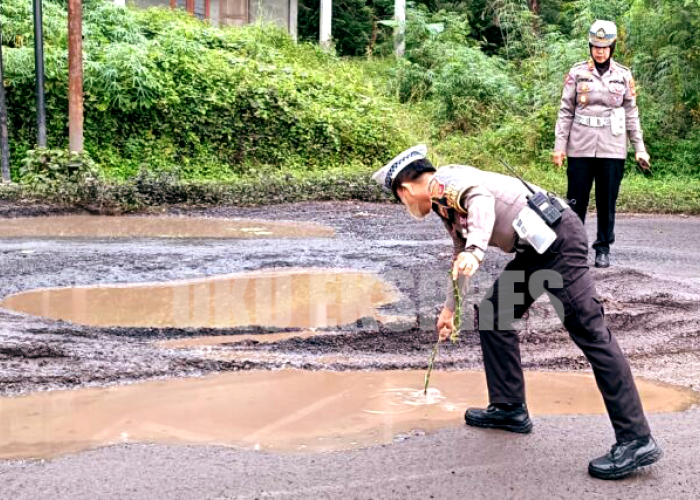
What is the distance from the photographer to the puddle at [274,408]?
14.8 ft

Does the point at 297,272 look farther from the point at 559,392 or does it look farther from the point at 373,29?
the point at 373,29

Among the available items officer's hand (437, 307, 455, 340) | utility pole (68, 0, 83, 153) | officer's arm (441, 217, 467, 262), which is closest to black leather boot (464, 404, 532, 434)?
officer's hand (437, 307, 455, 340)

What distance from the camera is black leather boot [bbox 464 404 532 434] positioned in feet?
15.3

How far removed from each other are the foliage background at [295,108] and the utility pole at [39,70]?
54 cm

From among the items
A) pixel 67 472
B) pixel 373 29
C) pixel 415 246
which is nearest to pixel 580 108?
pixel 415 246

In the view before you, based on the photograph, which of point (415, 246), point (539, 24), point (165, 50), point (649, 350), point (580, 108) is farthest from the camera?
point (539, 24)

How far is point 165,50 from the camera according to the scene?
17812mm

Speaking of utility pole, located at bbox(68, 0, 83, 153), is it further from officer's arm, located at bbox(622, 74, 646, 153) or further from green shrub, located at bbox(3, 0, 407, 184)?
officer's arm, located at bbox(622, 74, 646, 153)

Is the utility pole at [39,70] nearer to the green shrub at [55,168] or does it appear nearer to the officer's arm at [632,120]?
the green shrub at [55,168]

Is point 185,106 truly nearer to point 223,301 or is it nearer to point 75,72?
point 75,72

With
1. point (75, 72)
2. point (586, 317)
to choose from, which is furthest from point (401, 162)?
point (75, 72)

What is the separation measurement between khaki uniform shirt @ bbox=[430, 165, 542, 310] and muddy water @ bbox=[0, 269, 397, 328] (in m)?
2.74

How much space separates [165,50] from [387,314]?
12077 millimetres

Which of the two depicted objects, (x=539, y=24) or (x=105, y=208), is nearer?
(x=105, y=208)
